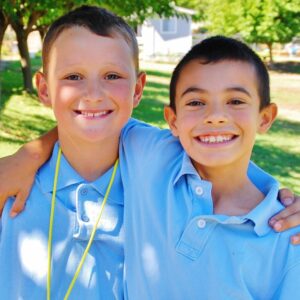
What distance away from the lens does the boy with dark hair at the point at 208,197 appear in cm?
171

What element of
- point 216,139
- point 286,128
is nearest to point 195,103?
point 216,139

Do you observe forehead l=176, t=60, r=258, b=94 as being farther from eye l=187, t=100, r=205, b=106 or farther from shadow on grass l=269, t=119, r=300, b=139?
shadow on grass l=269, t=119, r=300, b=139

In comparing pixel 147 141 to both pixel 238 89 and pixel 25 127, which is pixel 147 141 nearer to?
pixel 238 89

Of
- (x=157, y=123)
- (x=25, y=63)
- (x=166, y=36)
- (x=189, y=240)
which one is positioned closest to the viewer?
(x=189, y=240)

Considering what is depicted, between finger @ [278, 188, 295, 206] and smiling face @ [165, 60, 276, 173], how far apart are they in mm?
176

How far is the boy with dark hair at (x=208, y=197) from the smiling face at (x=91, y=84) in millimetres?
172

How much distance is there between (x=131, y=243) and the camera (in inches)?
73.5

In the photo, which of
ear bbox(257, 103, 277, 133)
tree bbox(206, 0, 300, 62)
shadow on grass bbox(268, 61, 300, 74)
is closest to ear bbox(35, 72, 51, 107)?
ear bbox(257, 103, 277, 133)

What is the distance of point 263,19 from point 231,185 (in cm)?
3011

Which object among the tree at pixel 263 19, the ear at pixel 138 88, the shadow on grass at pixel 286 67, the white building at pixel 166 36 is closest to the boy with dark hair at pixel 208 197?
the ear at pixel 138 88

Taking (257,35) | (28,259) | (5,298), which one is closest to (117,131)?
(28,259)

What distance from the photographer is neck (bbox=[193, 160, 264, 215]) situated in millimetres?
1890

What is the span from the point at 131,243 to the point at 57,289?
0.95 feet

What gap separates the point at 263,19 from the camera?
30578 mm
